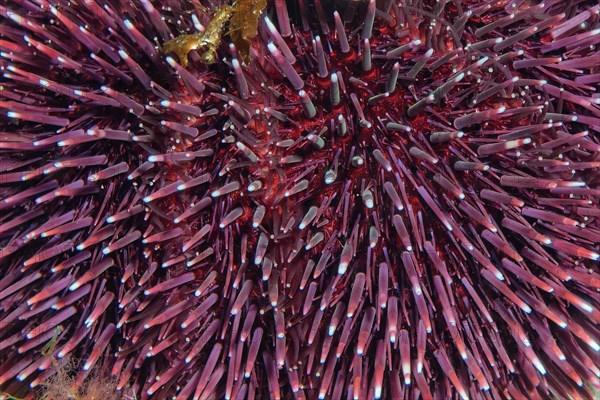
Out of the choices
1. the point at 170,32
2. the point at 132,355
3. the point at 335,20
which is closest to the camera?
the point at 335,20

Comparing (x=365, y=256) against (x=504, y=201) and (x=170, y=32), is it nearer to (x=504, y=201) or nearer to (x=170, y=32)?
(x=504, y=201)

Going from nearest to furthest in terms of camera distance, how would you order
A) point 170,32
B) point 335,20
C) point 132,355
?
point 335,20 < point 170,32 < point 132,355

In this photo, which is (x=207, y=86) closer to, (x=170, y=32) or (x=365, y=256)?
(x=170, y=32)

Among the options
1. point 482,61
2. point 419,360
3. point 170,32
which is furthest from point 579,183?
point 170,32

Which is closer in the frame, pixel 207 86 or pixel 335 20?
pixel 335 20

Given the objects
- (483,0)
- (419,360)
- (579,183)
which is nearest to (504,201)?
(579,183)

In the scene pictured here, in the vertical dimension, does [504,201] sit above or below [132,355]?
below

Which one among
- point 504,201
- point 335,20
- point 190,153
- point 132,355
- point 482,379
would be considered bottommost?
point 482,379
